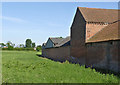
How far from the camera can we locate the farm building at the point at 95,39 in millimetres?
12195

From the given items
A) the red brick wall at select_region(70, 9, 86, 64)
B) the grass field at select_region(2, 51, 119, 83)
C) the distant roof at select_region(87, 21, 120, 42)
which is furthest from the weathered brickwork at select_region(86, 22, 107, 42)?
the grass field at select_region(2, 51, 119, 83)

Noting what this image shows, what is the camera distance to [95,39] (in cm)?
1537

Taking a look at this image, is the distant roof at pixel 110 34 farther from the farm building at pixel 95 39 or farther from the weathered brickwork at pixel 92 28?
the weathered brickwork at pixel 92 28

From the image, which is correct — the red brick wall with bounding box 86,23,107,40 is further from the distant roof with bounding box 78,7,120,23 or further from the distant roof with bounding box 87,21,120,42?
the distant roof with bounding box 87,21,120,42

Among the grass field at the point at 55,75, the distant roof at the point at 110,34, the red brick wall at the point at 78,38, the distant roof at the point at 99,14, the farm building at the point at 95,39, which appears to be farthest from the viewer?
the distant roof at the point at 99,14

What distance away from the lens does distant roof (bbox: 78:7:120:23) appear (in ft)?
59.6

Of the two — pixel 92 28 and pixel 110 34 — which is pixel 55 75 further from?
pixel 92 28

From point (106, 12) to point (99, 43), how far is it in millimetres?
8633

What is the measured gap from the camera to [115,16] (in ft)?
64.3

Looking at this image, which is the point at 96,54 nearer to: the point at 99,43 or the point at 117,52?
the point at 99,43

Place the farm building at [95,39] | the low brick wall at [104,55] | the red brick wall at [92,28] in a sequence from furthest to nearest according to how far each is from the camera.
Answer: the red brick wall at [92,28] < the farm building at [95,39] < the low brick wall at [104,55]

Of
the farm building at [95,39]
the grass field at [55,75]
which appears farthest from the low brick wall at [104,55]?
the grass field at [55,75]

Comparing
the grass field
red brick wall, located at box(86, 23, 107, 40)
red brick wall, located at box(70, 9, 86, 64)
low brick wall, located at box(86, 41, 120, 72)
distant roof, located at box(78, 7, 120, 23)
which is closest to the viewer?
the grass field

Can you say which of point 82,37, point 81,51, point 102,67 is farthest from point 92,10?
point 102,67
